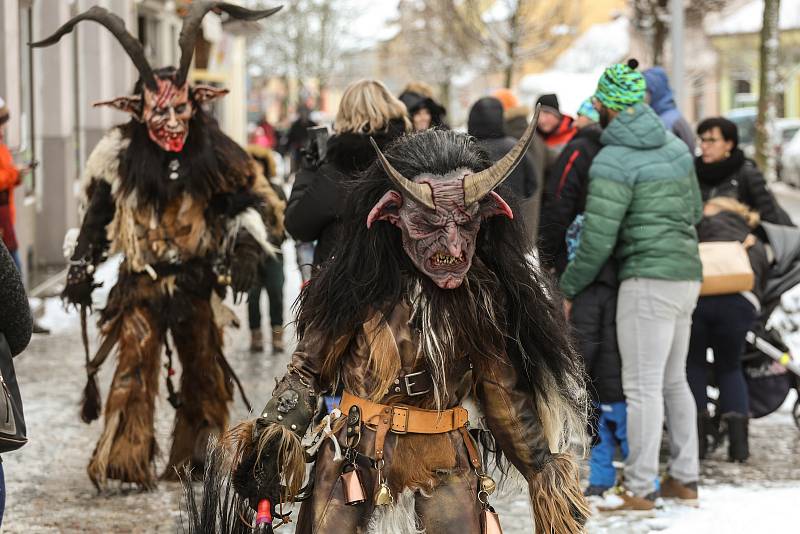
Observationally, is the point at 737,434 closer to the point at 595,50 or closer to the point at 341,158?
the point at 341,158

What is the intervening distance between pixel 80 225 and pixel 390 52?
51.2 meters

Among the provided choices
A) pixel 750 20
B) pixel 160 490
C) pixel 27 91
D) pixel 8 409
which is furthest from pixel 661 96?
pixel 750 20

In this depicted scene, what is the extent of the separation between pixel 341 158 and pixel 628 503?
2109 millimetres

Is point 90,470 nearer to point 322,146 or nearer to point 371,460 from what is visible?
point 322,146

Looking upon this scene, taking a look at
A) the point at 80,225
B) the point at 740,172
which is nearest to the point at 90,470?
the point at 80,225

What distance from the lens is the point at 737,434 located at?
24.7ft

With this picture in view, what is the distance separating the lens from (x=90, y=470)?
263 inches

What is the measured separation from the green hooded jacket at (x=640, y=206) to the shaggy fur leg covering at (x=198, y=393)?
1.93 meters

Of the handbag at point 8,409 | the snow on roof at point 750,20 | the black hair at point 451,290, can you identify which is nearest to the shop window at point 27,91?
the handbag at point 8,409

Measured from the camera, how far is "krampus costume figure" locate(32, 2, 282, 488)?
6.72 meters

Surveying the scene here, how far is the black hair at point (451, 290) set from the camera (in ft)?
12.8

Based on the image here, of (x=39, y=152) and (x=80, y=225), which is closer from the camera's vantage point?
(x=80, y=225)

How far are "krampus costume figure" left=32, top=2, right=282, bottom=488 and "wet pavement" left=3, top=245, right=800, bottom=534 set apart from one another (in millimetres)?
228

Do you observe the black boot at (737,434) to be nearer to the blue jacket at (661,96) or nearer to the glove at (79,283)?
the blue jacket at (661,96)
